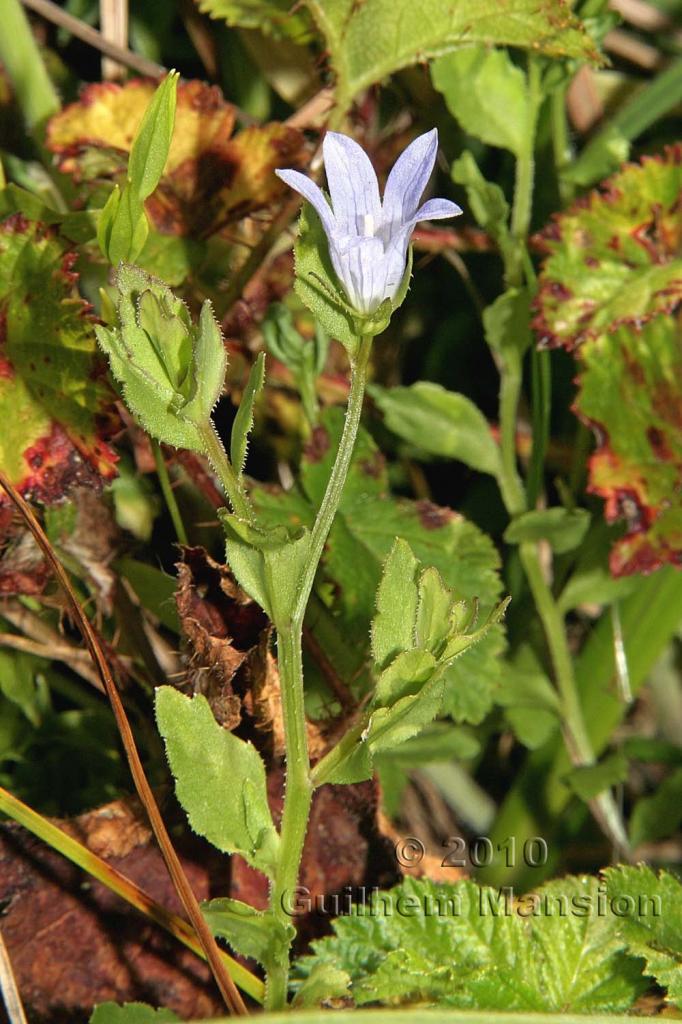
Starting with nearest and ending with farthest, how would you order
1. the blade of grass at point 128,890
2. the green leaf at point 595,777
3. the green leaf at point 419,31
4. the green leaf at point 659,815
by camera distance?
the blade of grass at point 128,890
the green leaf at point 419,31
the green leaf at point 595,777
the green leaf at point 659,815

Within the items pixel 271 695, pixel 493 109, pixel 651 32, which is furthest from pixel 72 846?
pixel 651 32

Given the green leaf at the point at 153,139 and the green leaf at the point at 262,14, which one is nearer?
the green leaf at the point at 153,139

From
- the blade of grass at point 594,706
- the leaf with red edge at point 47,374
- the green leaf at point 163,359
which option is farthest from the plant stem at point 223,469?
the blade of grass at point 594,706

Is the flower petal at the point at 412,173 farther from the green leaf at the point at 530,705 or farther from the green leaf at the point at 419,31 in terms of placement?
the green leaf at the point at 530,705

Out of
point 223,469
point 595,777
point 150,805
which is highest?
point 223,469

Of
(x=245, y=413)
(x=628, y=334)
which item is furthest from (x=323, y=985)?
(x=628, y=334)

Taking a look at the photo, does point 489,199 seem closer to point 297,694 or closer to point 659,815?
point 297,694
